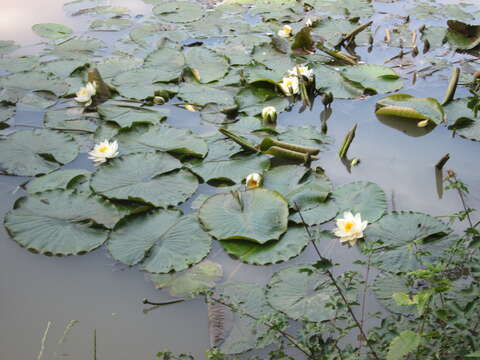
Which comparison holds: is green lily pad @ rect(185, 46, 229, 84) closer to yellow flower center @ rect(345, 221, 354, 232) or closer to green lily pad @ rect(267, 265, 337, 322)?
yellow flower center @ rect(345, 221, 354, 232)

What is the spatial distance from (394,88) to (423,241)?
1.65m

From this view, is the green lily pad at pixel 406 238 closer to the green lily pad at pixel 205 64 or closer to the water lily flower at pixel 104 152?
the water lily flower at pixel 104 152

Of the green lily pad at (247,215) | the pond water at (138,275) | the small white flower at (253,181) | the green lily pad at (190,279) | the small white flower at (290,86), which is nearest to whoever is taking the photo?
the pond water at (138,275)

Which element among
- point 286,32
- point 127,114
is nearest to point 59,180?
point 127,114

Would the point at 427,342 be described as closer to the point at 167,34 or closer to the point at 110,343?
the point at 110,343

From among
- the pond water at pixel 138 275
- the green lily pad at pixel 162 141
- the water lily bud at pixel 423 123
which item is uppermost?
the green lily pad at pixel 162 141

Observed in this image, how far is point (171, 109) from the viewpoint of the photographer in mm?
3486

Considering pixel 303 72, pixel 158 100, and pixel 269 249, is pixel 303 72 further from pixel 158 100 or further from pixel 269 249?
pixel 269 249

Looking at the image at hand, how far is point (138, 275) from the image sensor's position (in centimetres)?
228

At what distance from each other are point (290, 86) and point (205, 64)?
2.41 feet

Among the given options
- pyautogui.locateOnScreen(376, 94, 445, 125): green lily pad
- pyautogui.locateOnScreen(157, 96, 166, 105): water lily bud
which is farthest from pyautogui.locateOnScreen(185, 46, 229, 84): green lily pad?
pyautogui.locateOnScreen(376, 94, 445, 125): green lily pad

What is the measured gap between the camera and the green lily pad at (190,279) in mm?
2188

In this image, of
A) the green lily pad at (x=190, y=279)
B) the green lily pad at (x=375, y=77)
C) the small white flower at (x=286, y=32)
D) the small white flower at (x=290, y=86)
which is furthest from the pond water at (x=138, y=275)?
the small white flower at (x=286, y=32)

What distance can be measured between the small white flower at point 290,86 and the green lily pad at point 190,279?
1.65 metres
